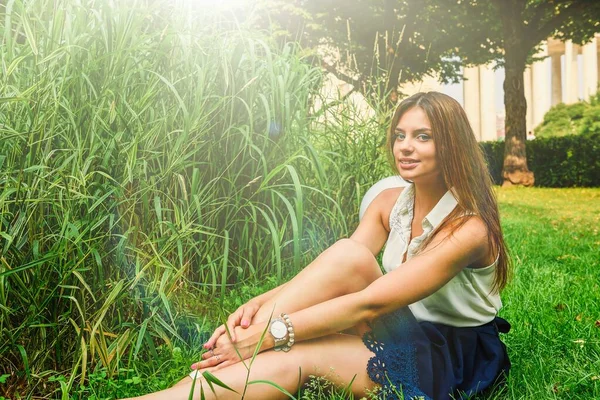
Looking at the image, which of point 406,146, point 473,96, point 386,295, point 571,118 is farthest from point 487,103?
point 386,295

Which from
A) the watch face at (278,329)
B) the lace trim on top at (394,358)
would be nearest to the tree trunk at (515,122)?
the lace trim on top at (394,358)

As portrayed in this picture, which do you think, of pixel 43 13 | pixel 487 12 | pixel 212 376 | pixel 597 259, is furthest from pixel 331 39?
pixel 212 376

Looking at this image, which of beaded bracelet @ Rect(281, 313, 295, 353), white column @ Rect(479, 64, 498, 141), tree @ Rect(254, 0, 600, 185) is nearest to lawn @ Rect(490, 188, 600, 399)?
beaded bracelet @ Rect(281, 313, 295, 353)

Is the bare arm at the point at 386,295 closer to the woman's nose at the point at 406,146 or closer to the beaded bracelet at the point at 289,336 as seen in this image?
the beaded bracelet at the point at 289,336

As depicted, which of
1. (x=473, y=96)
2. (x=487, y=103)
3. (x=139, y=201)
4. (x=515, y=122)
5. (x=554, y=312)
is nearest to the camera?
(x=139, y=201)

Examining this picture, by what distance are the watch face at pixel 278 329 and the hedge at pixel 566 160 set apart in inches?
500

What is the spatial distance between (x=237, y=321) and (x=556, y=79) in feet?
108

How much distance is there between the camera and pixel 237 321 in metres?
2.03

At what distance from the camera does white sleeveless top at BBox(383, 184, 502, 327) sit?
2049 mm

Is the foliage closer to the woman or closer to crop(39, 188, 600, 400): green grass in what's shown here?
crop(39, 188, 600, 400): green grass

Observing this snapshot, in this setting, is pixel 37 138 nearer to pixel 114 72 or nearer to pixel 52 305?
pixel 114 72

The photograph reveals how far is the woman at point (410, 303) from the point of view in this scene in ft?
6.05

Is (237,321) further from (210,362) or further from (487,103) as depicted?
(487,103)

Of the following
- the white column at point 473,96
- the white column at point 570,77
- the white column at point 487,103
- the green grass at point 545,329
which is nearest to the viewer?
the green grass at point 545,329
